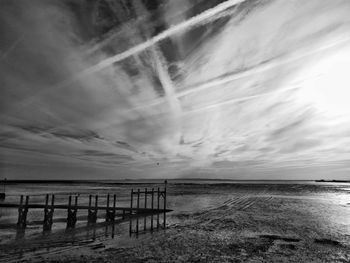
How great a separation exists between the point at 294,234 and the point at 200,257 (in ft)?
34.0

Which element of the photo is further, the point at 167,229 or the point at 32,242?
the point at 167,229

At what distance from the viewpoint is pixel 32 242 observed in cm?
1673

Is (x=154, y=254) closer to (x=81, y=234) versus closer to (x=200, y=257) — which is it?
(x=200, y=257)

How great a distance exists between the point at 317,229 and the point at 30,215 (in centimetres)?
3148

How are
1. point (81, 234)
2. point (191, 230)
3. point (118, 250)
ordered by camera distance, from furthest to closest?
point (191, 230) → point (81, 234) → point (118, 250)

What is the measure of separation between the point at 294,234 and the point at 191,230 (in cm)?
801

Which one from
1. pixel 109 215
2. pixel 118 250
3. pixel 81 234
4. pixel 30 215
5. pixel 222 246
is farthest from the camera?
pixel 30 215

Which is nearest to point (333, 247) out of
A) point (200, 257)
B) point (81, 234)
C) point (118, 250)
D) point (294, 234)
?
point (294, 234)

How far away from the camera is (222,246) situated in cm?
1606

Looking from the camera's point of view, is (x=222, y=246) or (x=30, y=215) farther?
(x=30, y=215)

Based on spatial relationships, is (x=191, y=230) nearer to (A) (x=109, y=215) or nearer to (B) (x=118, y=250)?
(B) (x=118, y=250)

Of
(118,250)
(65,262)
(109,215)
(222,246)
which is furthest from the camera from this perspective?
(109,215)

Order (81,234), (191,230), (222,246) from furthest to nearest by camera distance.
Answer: (191,230), (81,234), (222,246)

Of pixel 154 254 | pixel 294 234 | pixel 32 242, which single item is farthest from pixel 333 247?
pixel 32 242
